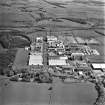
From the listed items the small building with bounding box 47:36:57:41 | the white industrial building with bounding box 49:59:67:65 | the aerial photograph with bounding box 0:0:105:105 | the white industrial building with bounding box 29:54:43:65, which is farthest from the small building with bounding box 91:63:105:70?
the small building with bounding box 47:36:57:41

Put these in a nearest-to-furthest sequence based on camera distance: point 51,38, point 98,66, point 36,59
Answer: point 98,66 → point 36,59 → point 51,38

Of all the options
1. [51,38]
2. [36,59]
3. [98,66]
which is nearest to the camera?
[98,66]

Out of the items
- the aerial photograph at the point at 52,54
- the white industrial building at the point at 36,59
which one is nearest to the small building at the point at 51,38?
the aerial photograph at the point at 52,54

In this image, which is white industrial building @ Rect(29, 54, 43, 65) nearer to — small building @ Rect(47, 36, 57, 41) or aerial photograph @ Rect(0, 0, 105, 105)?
aerial photograph @ Rect(0, 0, 105, 105)

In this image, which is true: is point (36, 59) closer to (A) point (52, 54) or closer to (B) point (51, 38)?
(A) point (52, 54)

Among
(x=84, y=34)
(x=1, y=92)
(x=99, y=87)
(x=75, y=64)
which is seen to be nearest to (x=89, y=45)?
(x=84, y=34)

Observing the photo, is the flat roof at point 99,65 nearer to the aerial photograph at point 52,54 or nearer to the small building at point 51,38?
the aerial photograph at point 52,54

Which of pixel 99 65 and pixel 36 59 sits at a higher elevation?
pixel 36 59

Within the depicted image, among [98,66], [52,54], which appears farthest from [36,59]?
[98,66]
